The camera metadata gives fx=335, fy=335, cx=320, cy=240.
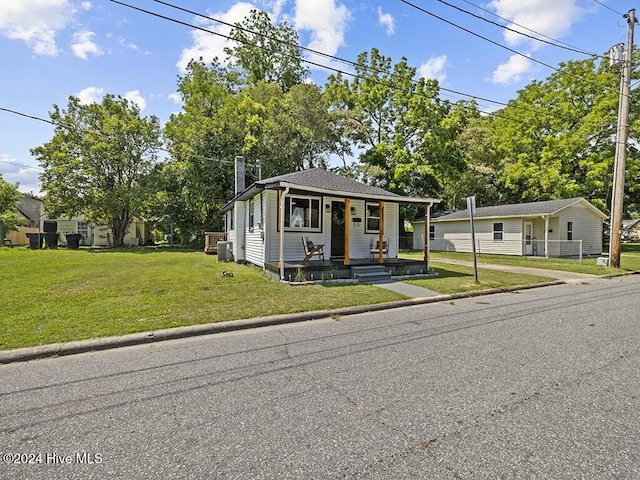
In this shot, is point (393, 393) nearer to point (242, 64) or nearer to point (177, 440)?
point (177, 440)

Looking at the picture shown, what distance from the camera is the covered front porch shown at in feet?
30.5

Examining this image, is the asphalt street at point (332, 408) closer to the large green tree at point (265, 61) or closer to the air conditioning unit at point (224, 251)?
the air conditioning unit at point (224, 251)

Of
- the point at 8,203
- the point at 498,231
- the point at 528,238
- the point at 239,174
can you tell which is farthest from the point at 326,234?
the point at 8,203

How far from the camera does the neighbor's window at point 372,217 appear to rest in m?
12.3

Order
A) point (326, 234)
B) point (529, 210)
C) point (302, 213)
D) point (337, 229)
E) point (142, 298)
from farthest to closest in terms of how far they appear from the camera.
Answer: point (529, 210)
point (337, 229)
point (326, 234)
point (302, 213)
point (142, 298)

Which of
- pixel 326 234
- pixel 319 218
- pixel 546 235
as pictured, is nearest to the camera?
pixel 319 218

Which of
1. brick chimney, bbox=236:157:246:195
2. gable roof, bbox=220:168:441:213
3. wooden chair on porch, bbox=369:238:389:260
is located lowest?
wooden chair on porch, bbox=369:238:389:260

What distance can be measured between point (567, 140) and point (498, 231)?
34.1 ft

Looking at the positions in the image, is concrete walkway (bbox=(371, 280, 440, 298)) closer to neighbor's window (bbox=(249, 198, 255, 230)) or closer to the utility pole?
neighbor's window (bbox=(249, 198, 255, 230))

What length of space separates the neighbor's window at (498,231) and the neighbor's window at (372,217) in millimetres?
12143

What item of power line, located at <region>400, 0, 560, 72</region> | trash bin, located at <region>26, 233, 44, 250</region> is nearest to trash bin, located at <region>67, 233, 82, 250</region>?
trash bin, located at <region>26, 233, 44, 250</region>

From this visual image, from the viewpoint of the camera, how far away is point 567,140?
2455 cm

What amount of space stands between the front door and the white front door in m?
13.7

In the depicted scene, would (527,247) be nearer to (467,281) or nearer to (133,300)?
(467,281)
